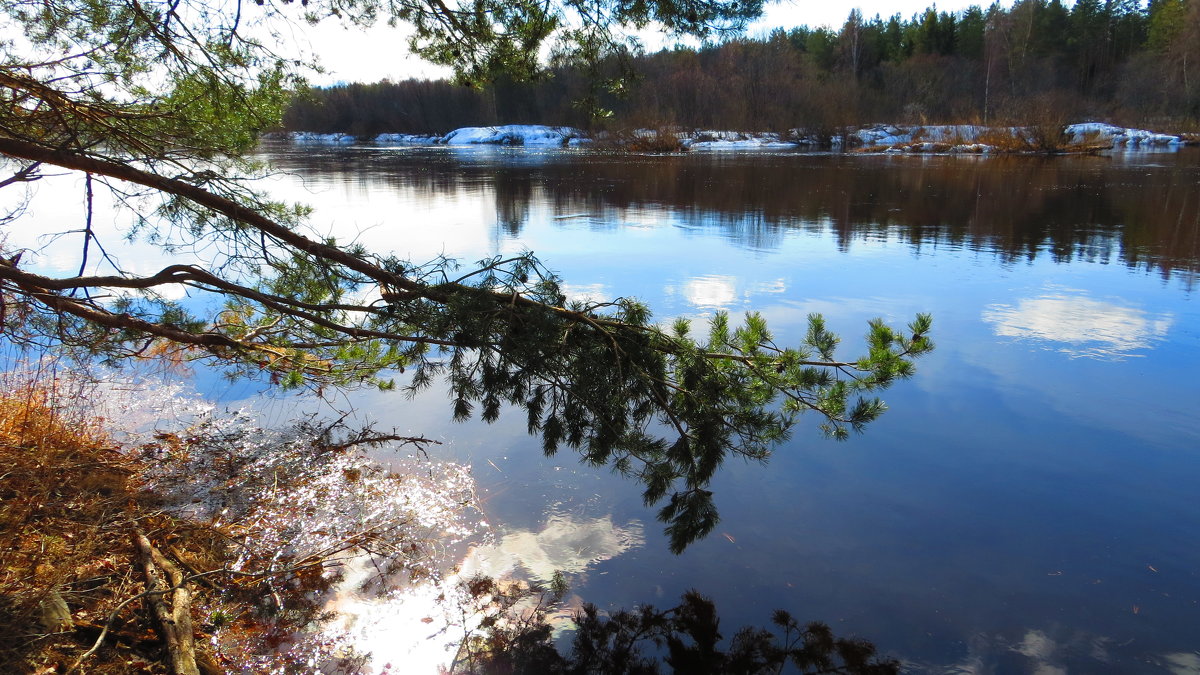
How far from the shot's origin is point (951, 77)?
→ 4956 centimetres

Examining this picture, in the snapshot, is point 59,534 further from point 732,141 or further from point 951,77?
point 951,77

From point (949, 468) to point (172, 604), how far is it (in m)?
4.13

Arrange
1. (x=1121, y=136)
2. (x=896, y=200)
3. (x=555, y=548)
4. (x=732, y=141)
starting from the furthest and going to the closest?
(x=732, y=141)
(x=1121, y=136)
(x=896, y=200)
(x=555, y=548)

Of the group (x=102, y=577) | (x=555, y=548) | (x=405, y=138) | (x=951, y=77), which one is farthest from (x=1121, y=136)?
(x=405, y=138)

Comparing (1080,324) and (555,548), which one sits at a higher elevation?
(1080,324)

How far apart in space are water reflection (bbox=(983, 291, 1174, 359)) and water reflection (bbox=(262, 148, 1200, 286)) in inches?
78.8

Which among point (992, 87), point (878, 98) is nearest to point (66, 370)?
point (878, 98)

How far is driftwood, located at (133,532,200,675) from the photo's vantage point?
2.51 meters

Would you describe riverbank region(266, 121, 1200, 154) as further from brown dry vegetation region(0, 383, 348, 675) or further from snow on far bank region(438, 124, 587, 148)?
brown dry vegetation region(0, 383, 348, 675)

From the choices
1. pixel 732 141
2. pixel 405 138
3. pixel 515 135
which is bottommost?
pixel 732 141

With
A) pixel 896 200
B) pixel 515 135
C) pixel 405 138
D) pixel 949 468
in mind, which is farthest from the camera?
pixel 405 138

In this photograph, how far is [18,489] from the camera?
3486 millimetres

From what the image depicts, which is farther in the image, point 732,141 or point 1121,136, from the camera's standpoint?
point 732,141

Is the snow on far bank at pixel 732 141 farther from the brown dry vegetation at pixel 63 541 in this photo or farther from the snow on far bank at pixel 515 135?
the brown dry vegetation at pixel 63 541
